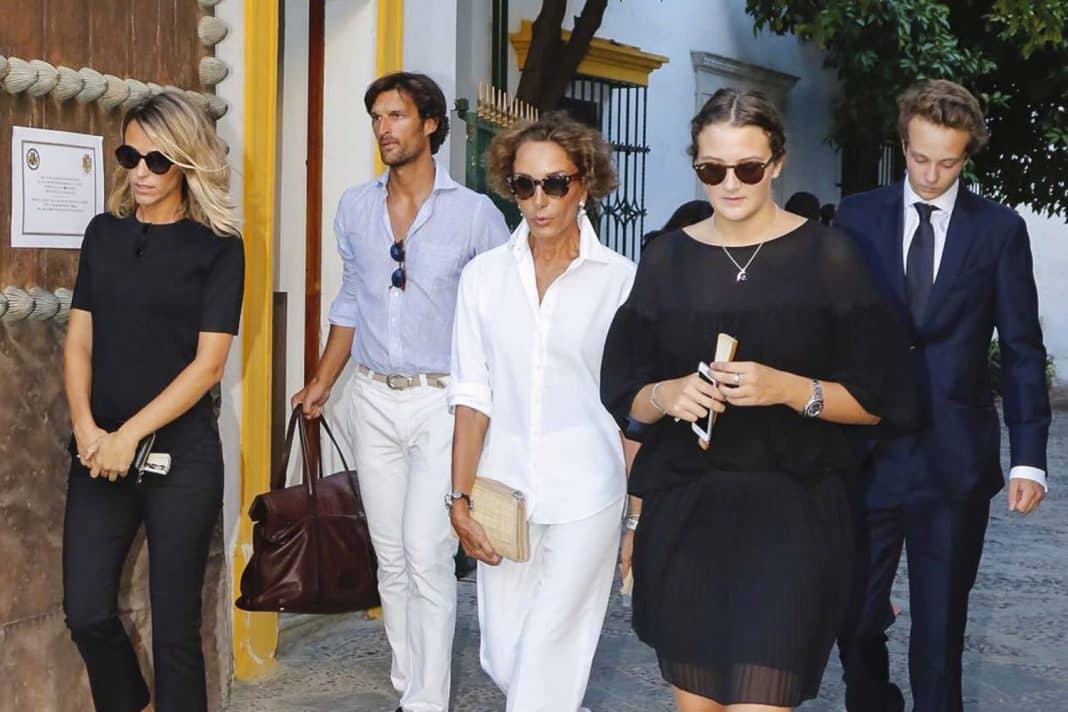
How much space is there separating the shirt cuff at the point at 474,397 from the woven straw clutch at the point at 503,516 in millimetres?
194

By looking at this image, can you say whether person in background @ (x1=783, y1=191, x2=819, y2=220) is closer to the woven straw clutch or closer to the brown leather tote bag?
the brown leather tote bag

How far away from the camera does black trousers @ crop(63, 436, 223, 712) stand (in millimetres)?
4555

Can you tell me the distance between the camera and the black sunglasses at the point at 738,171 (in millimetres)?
3770

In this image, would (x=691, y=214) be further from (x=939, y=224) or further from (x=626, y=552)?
(x=626, y=552)

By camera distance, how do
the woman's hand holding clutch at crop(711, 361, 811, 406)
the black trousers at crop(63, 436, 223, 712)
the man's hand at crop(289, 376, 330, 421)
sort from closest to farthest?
the woman's hand holding clutch at crop(711, 361, 811, 406), the black trousers at crop(63, 436, 223, 712), the man's hand at crop(289, 376, 330, 421)

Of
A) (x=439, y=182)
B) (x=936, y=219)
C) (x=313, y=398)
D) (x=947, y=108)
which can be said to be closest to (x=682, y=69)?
(x=439, y=182)

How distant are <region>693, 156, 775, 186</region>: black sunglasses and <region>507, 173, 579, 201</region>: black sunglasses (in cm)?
87

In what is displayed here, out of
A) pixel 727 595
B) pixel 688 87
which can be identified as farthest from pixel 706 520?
pixel 688 87

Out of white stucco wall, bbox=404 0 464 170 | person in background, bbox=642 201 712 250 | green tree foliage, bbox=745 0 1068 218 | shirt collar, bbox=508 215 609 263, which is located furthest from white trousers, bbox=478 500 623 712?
green tree foliage, bbox=745 0 1068 218

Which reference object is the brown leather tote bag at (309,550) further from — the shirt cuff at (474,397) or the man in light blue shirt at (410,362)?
the shirt cuff at (474,397)

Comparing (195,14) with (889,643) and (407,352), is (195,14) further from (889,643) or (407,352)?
(889,643)

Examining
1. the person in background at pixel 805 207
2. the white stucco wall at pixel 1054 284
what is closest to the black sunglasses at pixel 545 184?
the person in background at pixel 805 207

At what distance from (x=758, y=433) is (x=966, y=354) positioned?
3.91ft

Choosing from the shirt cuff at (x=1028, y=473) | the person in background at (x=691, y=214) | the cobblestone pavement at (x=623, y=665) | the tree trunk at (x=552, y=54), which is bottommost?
the cobblestone pavement at (x=623, y=665)
